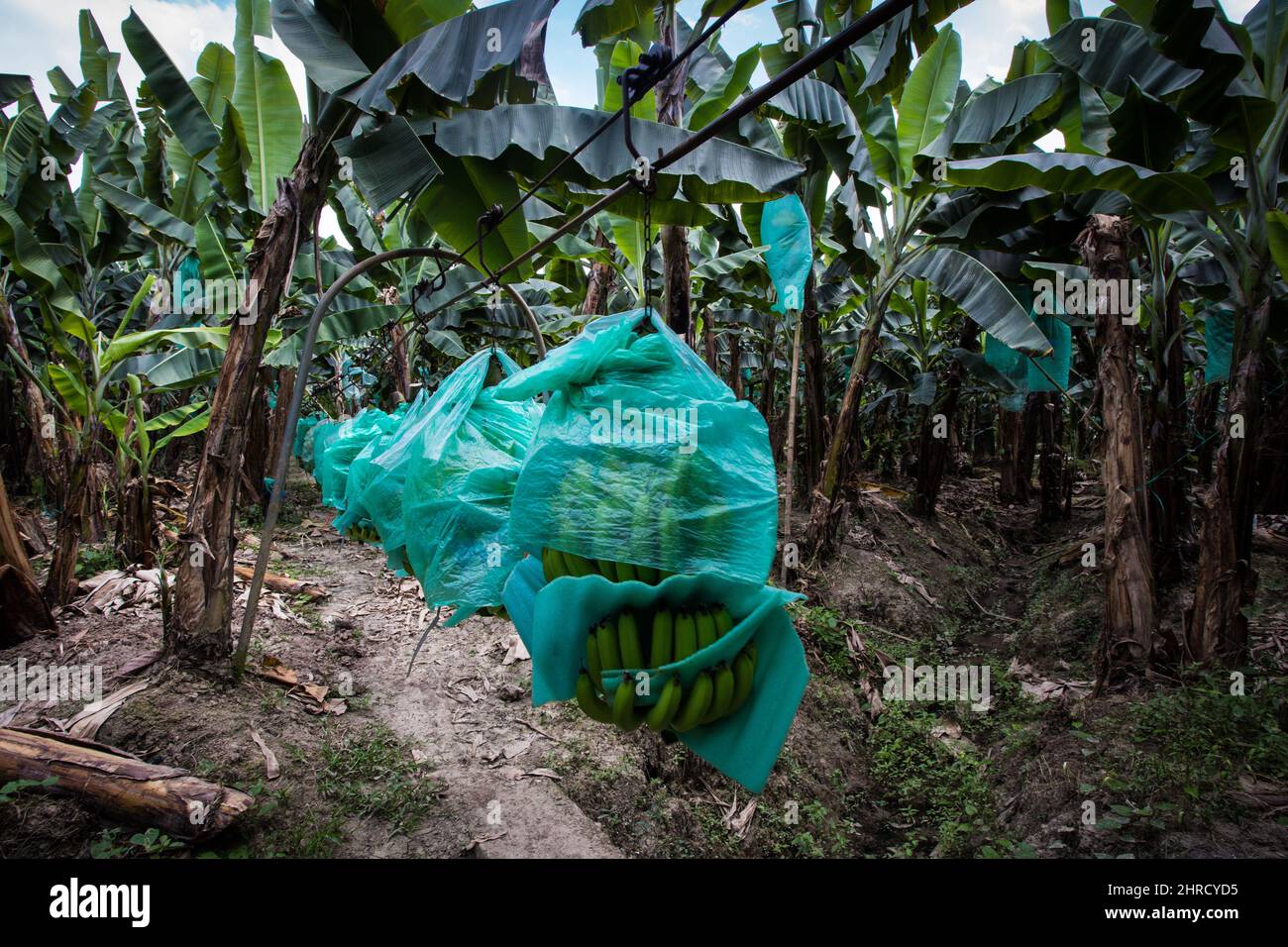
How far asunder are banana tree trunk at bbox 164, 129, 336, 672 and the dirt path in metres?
0.96

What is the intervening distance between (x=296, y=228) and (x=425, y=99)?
0.89 meters

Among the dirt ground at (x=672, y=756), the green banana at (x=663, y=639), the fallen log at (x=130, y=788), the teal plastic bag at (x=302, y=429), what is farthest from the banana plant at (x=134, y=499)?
the green banana at (x=663, y=639)

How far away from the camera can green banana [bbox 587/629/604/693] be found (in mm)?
1149

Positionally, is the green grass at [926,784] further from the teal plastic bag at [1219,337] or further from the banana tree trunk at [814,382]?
the teal plastic bag at [1219,337]

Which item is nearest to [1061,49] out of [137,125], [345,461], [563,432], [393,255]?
[393,255]

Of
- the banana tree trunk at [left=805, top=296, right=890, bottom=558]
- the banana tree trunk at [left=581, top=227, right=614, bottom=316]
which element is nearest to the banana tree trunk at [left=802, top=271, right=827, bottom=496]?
the banana tree trunk at [left=805, top=296, right=890, bottom=558]

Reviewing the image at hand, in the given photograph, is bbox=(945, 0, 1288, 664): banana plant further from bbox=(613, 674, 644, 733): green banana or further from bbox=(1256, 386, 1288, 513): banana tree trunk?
bbox=(613, 674, 644, 733): green banana

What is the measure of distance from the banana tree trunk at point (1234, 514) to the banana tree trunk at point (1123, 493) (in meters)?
0.24

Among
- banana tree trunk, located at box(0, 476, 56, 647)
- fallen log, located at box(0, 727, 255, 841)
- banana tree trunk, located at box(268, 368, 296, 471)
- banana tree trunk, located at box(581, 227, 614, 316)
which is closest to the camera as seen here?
fallen log, located at box(0, 727, 255, 841)

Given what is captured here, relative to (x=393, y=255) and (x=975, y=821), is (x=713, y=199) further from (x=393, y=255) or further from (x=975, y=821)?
(x=975, y=821)

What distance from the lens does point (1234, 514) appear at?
3139mm

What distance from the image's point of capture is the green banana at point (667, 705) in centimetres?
108

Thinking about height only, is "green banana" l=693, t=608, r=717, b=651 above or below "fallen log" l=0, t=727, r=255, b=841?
above

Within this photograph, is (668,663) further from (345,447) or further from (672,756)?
(345,447)
